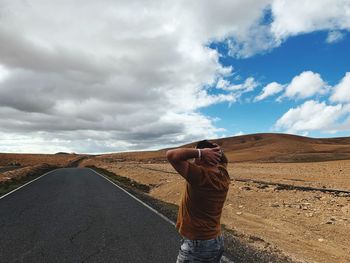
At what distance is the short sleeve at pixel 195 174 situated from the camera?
12.0ft

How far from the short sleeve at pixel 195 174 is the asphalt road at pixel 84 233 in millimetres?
4096

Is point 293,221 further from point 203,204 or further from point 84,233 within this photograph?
point 203,204

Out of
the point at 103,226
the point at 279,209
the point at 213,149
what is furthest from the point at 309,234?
the point at 213,149

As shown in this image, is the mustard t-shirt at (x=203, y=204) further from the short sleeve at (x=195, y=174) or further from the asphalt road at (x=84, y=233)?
the asphalt road at (x=84, y=233)

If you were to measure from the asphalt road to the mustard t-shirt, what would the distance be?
370cm

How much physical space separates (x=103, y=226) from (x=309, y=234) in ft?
18.1

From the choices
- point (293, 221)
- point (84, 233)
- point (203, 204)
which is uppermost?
point (203, 204)

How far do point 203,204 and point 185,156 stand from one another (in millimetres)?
524

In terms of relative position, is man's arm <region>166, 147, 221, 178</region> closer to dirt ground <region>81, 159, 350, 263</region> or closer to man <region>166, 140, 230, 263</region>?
man <region>166, 140, 230, 263</region>

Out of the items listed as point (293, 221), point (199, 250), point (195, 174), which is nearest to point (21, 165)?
point (293, 221)

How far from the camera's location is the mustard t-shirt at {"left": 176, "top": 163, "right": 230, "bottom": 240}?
372 centimetres

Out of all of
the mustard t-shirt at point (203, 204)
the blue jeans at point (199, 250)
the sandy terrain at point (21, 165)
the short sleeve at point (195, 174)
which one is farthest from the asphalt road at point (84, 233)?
the sandy terrain at point (21, 165)

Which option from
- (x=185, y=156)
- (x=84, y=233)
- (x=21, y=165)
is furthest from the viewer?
(x=21, y=165)

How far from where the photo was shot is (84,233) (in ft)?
32.9
